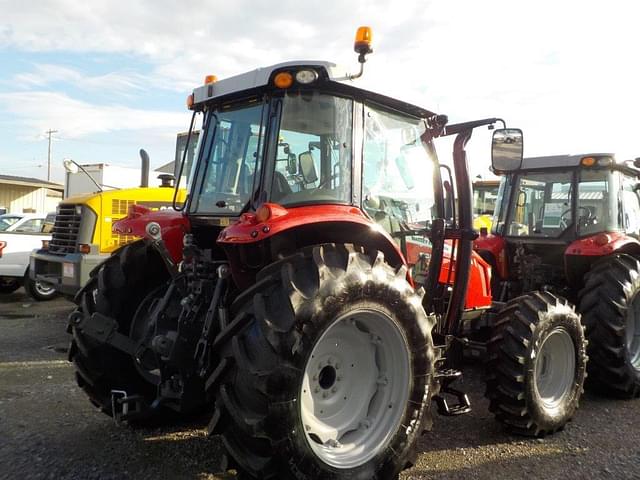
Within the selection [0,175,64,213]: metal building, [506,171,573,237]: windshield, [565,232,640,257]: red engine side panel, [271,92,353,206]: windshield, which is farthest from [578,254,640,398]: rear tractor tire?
[0,175,64,213]: metal building

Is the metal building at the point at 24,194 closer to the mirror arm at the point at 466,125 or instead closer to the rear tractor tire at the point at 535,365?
the mirror arm at the point at 466,125

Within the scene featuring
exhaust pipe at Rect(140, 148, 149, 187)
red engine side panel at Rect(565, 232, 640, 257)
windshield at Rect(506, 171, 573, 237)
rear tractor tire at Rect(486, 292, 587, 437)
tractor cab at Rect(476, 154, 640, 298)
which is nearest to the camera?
rear tractor tire at Rect(486, 292, 587, 437)

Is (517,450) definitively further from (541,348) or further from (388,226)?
(388,226)

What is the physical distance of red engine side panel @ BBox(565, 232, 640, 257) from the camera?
5662 mm

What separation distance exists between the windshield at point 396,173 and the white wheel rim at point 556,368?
1.51 m

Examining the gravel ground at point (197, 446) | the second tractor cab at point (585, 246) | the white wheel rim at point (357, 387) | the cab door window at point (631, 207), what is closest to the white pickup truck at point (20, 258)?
the gravel ground at point (197, 446)

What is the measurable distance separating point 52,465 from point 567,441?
11.8 feet

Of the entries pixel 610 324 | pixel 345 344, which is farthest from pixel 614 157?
pixel 345 344

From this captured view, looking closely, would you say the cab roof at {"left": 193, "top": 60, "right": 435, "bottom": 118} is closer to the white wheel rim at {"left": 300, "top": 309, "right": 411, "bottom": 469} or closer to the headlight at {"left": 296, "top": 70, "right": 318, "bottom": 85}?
the headlight at {"left": 296, "top": 70, "right": 318, "bottom": 85}

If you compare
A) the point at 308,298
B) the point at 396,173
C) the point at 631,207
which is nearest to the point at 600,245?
the point at 631,207

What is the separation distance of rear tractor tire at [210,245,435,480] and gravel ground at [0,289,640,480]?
0.53 m

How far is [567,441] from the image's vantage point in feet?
14.0

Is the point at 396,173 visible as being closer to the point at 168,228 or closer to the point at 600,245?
the point at 168,228

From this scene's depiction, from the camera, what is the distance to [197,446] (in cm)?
396
